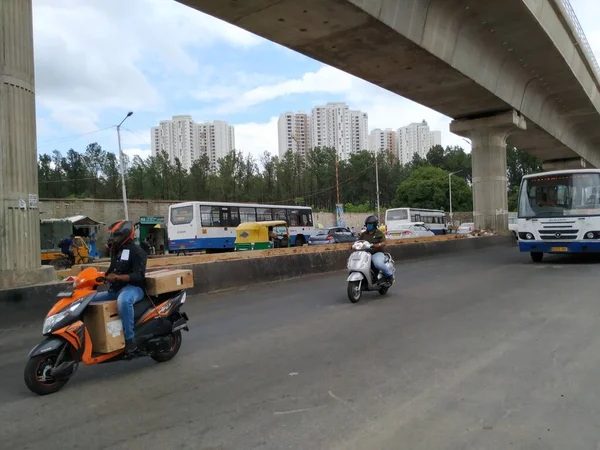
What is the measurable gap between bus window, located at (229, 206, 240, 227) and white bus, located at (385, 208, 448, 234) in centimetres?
1254

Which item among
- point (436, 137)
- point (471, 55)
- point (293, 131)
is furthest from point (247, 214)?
point (436, 137)

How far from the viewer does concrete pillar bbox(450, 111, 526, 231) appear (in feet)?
77.4

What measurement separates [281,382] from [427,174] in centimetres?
8267

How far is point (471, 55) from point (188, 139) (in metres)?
57.0

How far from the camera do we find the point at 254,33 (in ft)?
38.0

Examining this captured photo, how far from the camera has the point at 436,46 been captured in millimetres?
13344

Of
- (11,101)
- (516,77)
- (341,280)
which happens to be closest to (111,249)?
(11,101)

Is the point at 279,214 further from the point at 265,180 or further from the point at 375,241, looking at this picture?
the point at 265,180

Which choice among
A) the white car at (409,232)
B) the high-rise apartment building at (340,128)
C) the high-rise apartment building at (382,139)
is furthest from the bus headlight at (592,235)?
the high-rise apartment building at (382,139)

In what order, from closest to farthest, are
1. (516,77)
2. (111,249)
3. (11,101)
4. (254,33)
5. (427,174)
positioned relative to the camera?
(111,249)
(11,101)
(254,33)
(516,77)
(427,174)

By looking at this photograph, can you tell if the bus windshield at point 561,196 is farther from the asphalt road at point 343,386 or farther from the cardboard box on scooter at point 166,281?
the cardboard box on scooter at point 166,281

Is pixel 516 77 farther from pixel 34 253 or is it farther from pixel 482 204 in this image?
pixel 34 253

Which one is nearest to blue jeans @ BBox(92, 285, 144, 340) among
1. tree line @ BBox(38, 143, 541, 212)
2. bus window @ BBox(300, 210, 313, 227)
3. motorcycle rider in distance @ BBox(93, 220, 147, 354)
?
motorcycle rider in distance @ BBox(93, 220, 147, 354)

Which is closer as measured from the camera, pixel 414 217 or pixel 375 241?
pixel 375 241
